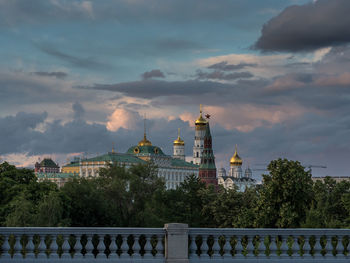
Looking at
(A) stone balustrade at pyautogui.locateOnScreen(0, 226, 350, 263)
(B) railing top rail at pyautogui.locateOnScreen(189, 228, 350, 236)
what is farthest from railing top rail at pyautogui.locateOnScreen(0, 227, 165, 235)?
(B) railing top rail at pyautogui.locateOnScreen(189, 228, 350, 236)

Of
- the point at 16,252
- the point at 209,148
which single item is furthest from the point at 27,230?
the point at 209,148

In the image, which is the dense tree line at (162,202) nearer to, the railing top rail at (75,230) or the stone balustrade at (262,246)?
the stone balustrade at (262,246)

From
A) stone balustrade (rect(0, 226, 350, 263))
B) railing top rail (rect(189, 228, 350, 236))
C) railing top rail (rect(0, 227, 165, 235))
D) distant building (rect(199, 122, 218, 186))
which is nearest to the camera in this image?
railing top rail (rect(0, 227, 165, 235))

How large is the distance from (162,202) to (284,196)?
99.0 ft

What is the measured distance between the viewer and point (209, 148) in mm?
196375

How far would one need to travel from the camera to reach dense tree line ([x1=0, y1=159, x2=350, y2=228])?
128 feet

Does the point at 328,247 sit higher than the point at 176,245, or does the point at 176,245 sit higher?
the point at 176,245

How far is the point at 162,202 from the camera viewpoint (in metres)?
68.1

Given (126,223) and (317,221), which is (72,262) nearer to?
(317,221)

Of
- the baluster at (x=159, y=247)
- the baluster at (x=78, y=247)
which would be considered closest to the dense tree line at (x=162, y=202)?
the baluster at (x=159, y=247)

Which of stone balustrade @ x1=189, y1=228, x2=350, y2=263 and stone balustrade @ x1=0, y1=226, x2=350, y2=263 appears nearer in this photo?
stone balustrade @ x1=0, y1=226, x2=350, y2=263

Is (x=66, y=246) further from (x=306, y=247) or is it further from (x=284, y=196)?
(x=284, y=196)

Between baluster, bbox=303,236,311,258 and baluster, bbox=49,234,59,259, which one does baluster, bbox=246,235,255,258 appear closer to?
baluster, bbox=303,236,311,258

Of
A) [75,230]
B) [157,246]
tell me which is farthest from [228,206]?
[75,230]
